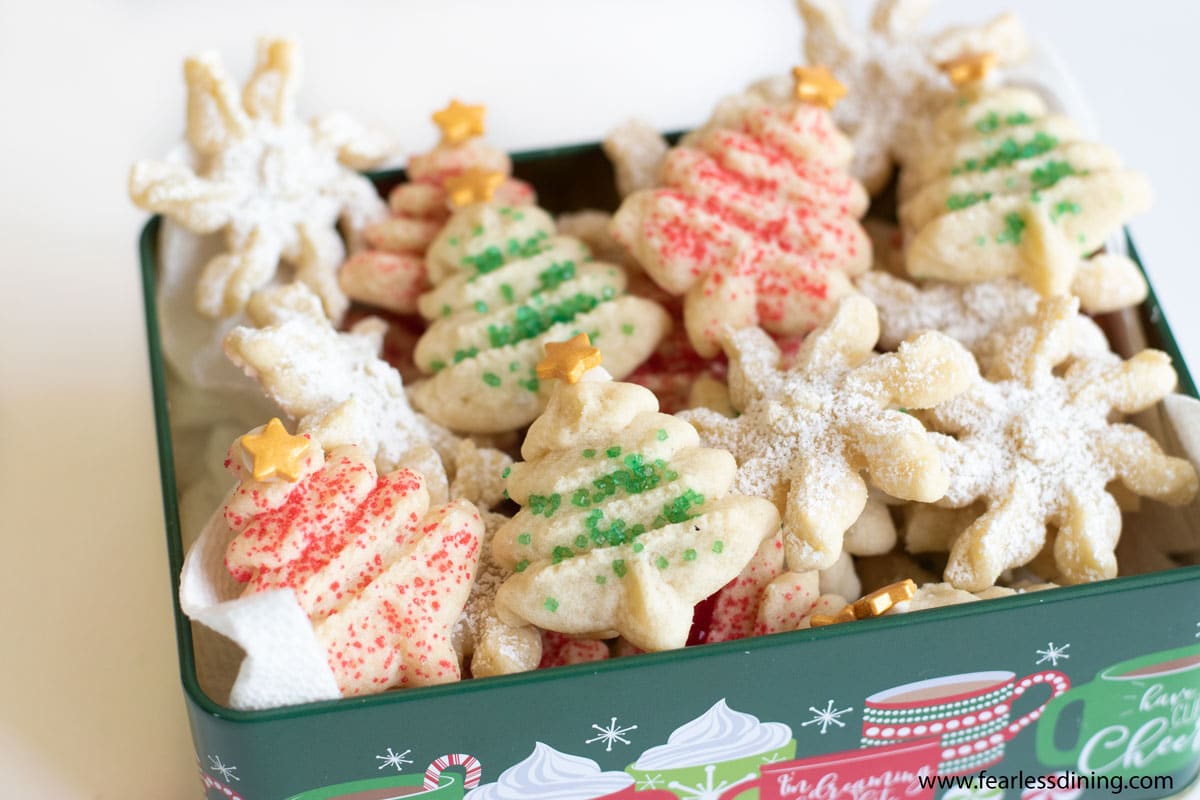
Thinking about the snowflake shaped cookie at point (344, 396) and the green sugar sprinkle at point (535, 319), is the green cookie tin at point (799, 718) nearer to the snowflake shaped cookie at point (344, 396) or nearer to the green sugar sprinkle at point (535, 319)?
the snowflake shaped cookie at point (344, 396)

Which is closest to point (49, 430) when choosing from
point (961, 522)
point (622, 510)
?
point (622, 510)

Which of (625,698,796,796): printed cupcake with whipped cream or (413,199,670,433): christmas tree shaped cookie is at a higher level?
(413,199,670,433): christmas tree shaped cookie

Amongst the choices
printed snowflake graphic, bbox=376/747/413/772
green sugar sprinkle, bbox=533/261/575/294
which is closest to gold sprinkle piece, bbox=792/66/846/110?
green sugar sprinkle, bbox=533/261/575/294

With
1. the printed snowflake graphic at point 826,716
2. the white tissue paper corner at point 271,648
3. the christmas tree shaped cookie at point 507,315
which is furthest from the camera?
the christmas tree shaped cookie at point 507,315

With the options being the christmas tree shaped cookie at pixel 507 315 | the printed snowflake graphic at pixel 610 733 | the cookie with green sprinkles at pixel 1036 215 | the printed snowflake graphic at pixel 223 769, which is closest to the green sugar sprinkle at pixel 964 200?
the cookie with green sprinkles at pixel 1036 215

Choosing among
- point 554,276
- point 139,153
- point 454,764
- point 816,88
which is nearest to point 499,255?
point 554,276

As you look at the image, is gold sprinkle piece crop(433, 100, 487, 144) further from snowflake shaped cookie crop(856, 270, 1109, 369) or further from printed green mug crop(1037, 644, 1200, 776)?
printed green mug crop(1037, 644, 1200, 776)
